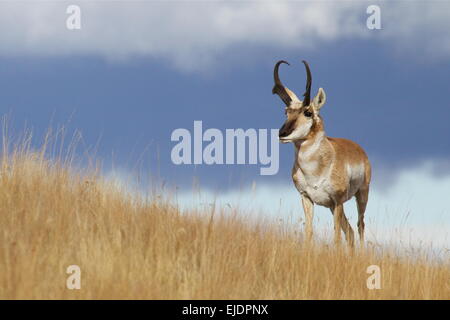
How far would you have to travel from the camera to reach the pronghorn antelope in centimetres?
1076

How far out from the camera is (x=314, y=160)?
1102 cm

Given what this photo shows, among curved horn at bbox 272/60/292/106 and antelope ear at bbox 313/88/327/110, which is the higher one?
curved horn at bbox 272/60/292/106

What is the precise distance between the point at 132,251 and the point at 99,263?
1.71 feet

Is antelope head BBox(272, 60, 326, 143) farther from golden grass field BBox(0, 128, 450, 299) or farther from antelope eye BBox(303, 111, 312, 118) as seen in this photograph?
golden grass field BBox(0, 128, 450, 299)

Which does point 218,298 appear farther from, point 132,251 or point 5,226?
point 5,226

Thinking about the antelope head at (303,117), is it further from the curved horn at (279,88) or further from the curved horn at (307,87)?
the curved horn at (279,88)

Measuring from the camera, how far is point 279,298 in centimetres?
736

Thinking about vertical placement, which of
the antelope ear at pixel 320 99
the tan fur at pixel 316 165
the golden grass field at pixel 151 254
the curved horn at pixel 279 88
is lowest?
the golden grass field at pixel 151 254

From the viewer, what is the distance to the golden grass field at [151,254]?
6.64 meters

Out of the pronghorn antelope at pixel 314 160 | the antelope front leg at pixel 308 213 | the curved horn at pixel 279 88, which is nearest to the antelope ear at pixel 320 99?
the pronghorn antelope at pixel 314 160

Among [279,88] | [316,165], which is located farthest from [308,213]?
[279,88]

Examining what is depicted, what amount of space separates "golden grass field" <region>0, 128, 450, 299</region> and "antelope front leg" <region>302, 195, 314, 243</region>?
536mm

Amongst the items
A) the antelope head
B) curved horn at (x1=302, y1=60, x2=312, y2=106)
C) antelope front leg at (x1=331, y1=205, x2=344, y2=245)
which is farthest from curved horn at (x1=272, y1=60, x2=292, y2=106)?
antelope front leg at (x1=331, y1=205, x2=344, y2=245)
